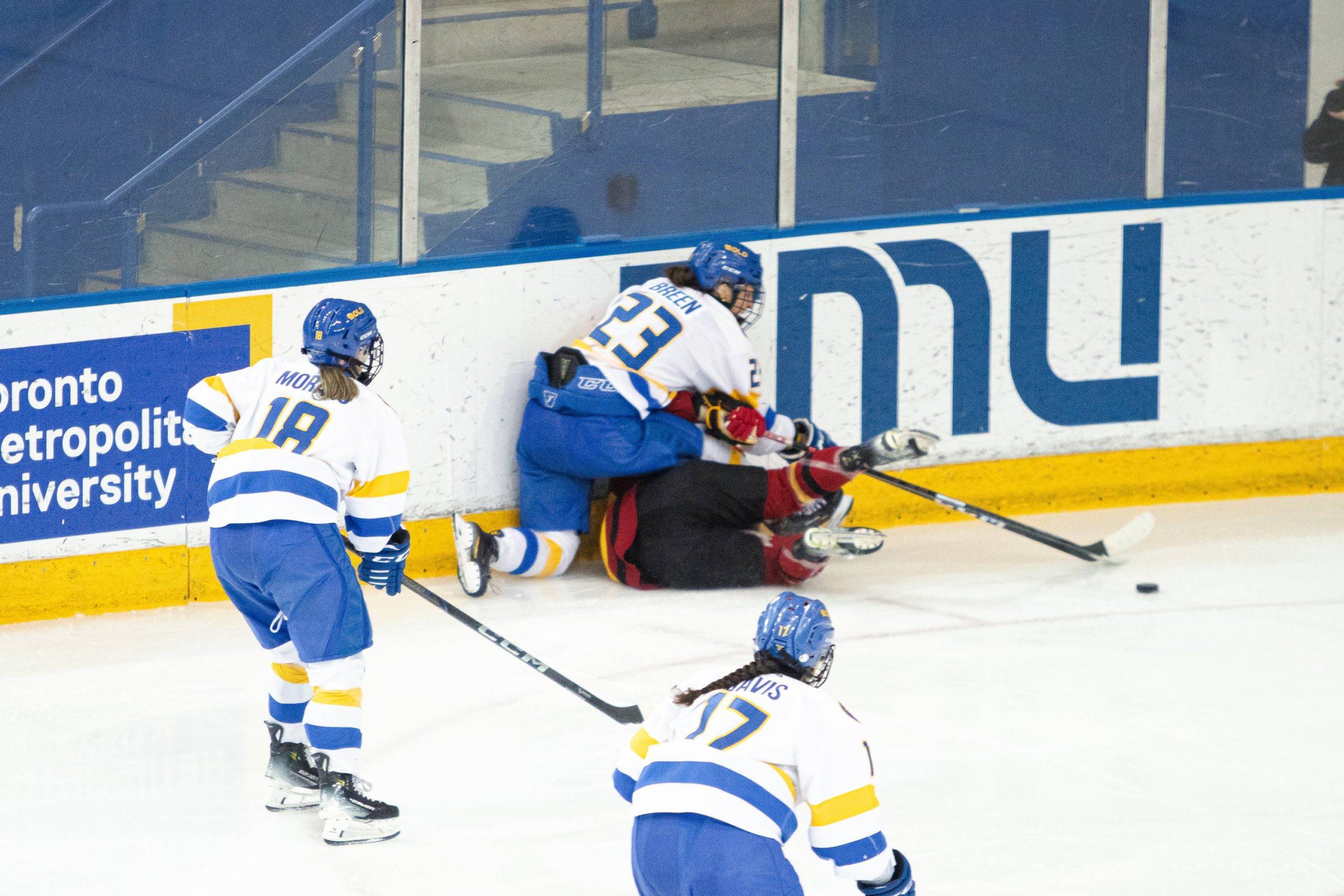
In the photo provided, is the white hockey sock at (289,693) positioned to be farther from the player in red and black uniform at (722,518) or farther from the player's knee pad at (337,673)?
the player in red and black uniform at (722,518)

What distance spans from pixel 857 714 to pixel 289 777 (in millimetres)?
1359

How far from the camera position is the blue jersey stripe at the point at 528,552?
5.79 meters

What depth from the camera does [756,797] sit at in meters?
2.62

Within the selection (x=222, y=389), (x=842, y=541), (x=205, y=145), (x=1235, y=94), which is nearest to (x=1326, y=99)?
(x=1235, y=94)

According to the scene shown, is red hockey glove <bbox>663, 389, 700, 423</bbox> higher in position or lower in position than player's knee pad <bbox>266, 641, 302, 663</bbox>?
higher

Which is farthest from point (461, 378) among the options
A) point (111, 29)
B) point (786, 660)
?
point (786, 660)

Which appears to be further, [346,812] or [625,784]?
[346,812]

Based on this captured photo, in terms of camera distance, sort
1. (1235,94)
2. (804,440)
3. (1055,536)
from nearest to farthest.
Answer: (804,440), (1055,536), (1235,94)

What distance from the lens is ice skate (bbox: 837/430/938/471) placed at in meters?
5.60

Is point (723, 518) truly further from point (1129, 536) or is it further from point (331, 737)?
point (331, 737)

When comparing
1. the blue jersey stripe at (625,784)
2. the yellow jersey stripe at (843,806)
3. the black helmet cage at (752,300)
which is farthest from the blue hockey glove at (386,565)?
the black helmet cage at (752,300)

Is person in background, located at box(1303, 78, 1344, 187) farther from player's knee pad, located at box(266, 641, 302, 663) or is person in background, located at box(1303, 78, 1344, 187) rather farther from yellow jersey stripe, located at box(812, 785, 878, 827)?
yellow jersey stripe, located at box(812, 785, 878, 827)

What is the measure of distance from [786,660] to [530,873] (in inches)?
42.3

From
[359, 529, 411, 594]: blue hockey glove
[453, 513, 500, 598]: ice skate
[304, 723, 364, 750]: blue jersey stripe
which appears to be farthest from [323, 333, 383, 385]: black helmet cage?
[453, 513, 500, 598]: ice skate
